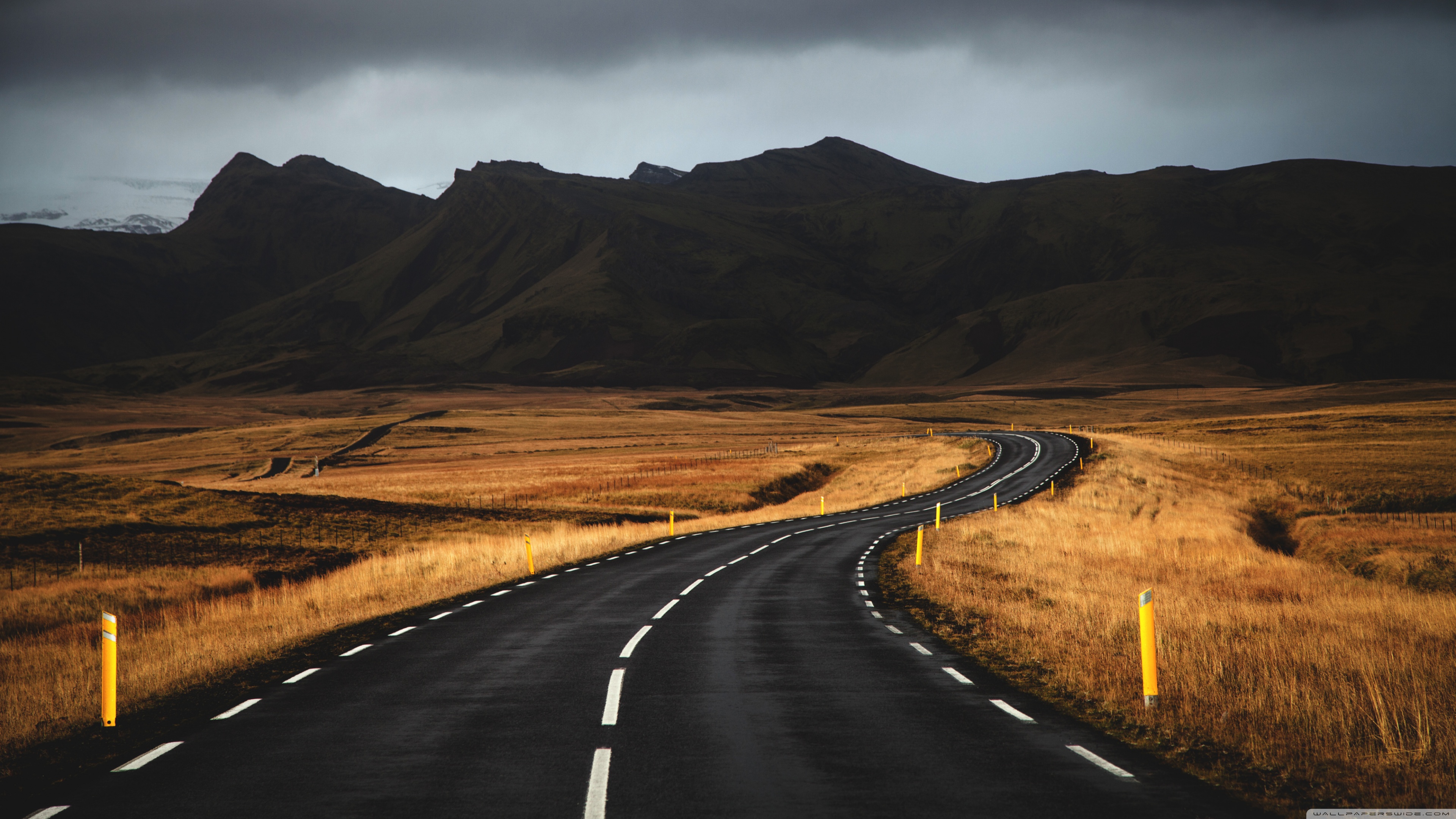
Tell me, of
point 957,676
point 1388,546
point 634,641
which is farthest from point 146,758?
point 1388,546

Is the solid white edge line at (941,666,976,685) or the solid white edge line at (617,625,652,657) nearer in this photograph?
the solid white edge line at (941,666,976,685)

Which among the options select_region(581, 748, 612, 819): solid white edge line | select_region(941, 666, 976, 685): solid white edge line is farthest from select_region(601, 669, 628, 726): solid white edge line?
select_region(941, 666, 976, 685): solid white edge line


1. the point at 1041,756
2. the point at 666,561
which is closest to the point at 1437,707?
the point at 1041,756

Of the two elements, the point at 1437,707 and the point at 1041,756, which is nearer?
the point at 1041,756

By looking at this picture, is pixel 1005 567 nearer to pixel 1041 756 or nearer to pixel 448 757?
pixel 1041 756

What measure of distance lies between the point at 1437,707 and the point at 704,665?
7786 mm

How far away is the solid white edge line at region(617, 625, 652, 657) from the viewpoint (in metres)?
13.0

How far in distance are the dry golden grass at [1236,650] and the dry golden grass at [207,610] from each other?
1015cm

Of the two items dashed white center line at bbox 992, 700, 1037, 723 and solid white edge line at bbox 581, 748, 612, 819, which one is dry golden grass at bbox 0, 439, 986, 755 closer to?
solid white edge line at bbox 581, 748, 612, 819

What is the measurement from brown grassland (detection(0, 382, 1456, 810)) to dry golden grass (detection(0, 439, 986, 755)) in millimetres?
102

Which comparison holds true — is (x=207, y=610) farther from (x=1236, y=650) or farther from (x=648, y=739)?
(x=1236, y=650)

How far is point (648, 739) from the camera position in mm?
8602

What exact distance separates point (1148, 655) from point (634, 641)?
23.5 ft

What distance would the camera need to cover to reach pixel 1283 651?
12445 mm
